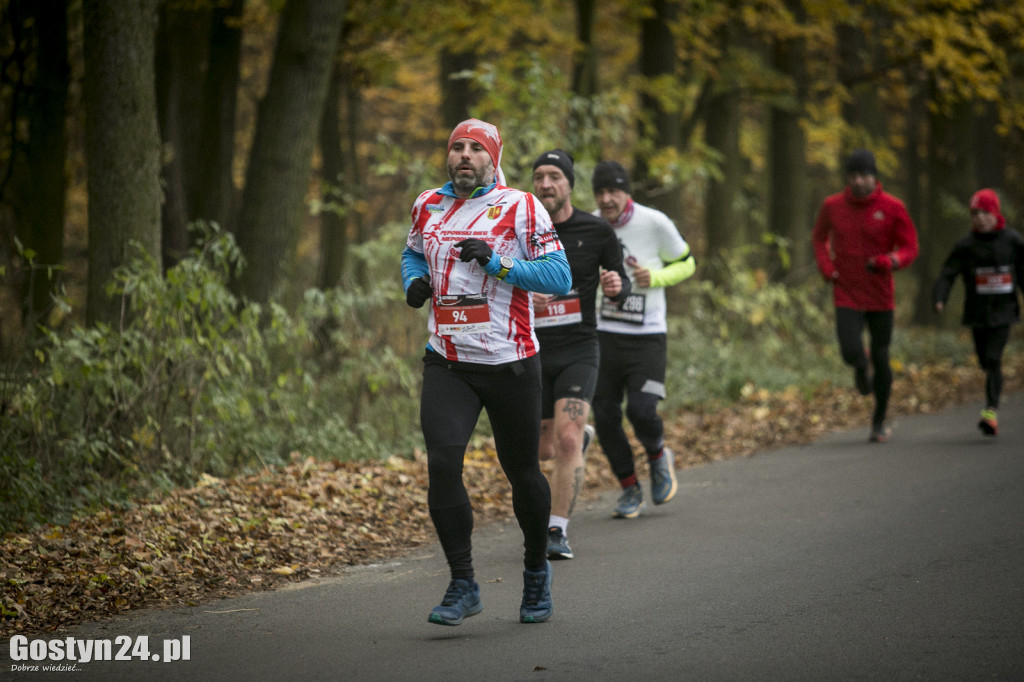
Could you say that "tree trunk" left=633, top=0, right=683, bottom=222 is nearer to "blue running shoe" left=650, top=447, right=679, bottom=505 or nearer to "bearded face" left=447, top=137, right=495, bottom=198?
"blue running shoe" left=650, top=447, right=679, bottom=505

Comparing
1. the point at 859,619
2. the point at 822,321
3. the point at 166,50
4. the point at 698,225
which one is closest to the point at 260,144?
the point at 166,50

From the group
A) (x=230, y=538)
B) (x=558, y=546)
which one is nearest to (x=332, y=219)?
(x=230, y=538)

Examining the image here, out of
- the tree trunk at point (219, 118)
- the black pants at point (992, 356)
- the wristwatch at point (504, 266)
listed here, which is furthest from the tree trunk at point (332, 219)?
the wristwatch at point (504, 266)

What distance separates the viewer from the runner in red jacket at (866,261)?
1025cm

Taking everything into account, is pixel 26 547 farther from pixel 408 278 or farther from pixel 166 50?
pixel 166 50

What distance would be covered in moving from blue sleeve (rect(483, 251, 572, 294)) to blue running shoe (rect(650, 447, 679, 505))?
10.2ft

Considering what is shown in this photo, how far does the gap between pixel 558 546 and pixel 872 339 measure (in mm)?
5079

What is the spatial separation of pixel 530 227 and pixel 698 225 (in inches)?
1347

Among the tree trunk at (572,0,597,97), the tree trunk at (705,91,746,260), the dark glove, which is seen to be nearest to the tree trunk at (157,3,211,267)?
the tree trunk at (572,0,597,97)

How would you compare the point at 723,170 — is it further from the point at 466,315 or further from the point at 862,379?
the point at 466,315

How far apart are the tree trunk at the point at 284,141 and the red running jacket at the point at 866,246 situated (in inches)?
201

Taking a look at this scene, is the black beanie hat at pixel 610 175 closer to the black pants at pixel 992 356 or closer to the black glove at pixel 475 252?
the black glove at pixel 475 252

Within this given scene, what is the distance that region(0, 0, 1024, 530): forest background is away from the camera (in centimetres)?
826

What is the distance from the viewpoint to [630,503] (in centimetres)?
778
